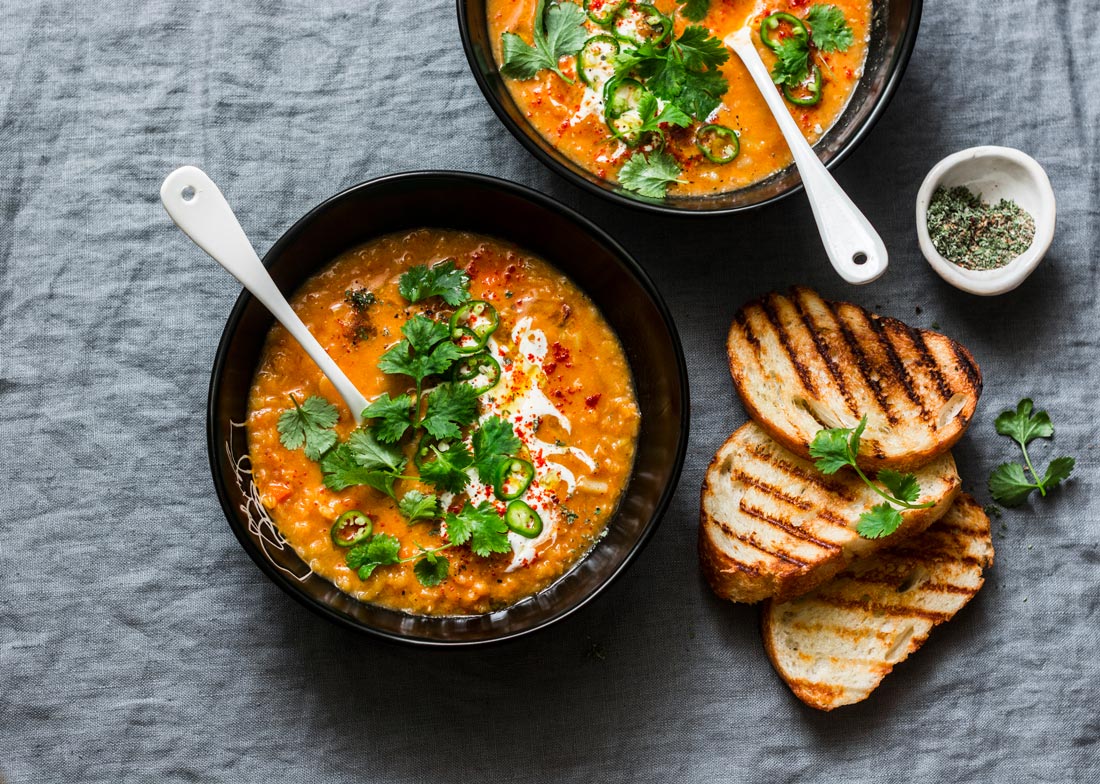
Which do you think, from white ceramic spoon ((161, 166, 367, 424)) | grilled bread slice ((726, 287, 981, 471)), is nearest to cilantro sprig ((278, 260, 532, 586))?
white ceramic spoon ((161, 166, 367, 424))

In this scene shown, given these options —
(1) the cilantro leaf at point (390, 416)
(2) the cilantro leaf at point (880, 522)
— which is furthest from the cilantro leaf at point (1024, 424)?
(1) the cilantro leaf at point (390, 416)

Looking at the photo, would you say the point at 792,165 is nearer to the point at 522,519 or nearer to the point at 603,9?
the point at 603,9

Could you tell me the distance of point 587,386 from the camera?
11.2ft

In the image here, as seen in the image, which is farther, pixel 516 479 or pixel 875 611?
pixel 875 611

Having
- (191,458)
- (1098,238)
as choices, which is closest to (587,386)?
(191,458)

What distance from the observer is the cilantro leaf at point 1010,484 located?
145 inches

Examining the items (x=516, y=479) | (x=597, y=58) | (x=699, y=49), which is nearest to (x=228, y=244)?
(x=516, y=479)

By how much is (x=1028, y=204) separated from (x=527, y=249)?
72.3 inches

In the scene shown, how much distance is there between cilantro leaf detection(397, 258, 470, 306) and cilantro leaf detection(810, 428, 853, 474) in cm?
130

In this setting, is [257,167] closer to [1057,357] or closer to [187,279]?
[187,279]

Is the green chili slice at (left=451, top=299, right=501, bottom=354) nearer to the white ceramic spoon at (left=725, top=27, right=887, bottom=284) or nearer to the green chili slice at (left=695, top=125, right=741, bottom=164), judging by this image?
the green chili slice at (left=695, top=125, right=741, bottom=164)

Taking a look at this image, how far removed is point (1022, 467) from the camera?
3770mm

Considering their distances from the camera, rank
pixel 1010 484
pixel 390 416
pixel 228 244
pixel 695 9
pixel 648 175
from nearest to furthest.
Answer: pixel 228 244, pixel 390 416, pixel 648 175, pixel 695 9, pixel 1010 484

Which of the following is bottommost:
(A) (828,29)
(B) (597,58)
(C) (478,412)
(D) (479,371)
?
(C) (478,412)
